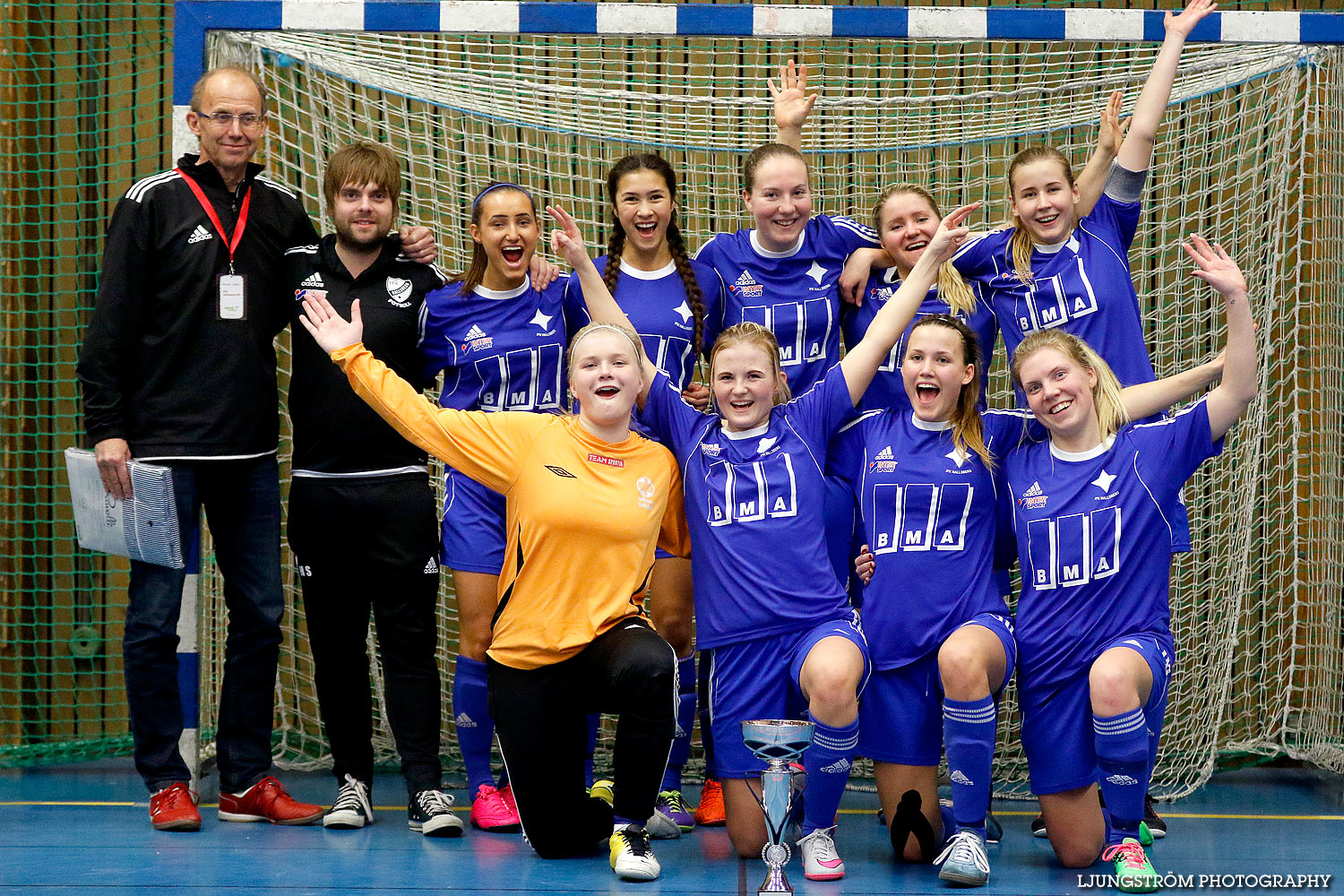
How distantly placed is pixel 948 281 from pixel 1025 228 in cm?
27

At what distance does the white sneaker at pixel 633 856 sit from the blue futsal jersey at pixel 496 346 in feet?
4.15

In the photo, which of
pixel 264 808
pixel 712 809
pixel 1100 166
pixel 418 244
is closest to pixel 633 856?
pixel 712 809

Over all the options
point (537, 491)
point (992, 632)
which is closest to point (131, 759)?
point (537, 491)

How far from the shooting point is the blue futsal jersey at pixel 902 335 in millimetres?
3650

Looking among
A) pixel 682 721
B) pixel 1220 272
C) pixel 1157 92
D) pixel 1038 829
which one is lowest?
pixel 1038 829

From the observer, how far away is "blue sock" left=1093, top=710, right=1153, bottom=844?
116 inches

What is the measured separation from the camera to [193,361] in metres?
3.54

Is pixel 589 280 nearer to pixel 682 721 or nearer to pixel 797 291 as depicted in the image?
pixel 797 291

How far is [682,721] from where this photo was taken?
11.7 feet

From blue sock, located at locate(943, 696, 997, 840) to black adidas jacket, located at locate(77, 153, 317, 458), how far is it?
2114 mm

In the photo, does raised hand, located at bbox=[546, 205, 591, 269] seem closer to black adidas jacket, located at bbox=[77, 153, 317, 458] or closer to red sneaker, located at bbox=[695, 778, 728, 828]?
black adidas jacket, located at bbox=[77, 153, 317, 458]

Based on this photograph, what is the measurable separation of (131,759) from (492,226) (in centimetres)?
255

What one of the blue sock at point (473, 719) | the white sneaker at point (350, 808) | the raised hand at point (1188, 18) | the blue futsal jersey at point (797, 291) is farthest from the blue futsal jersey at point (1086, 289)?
the white sneaker at point (350, 808)

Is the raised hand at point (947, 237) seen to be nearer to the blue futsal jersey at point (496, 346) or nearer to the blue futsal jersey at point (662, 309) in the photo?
the blue futsal jersey at point (662, 309)
